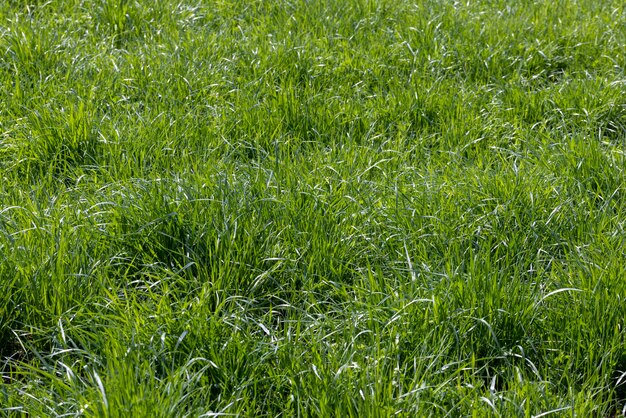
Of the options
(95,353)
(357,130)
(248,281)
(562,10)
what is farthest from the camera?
(562,10)

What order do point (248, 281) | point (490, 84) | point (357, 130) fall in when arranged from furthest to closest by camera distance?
point (490, 84) → point (357, 130) → point (248, 281)

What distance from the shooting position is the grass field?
8.30ft

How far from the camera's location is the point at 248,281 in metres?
3.03

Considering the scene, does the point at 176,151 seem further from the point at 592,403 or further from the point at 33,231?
the point at 592,403

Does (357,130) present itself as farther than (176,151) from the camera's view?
Yes

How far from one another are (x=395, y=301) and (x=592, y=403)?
66 centimetres

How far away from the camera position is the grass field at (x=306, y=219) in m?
2.53

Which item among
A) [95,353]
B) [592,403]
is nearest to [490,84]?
[592,403]

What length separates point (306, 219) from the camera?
10.6 feet

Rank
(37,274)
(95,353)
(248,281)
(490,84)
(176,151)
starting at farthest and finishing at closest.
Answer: (490,84) < (176,151) < (248,281) < (37,274) < (95,353)

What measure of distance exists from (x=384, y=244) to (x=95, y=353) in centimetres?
113

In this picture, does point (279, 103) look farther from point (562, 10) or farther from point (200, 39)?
point (562, 10)

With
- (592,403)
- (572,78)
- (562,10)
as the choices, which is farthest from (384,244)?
(562,10)

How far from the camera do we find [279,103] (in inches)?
166
